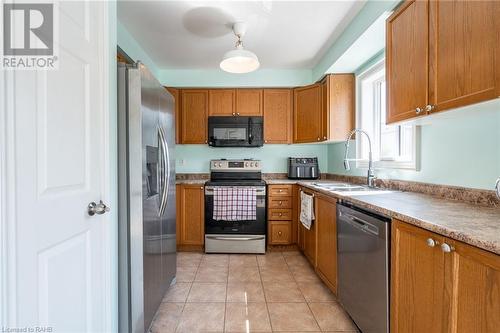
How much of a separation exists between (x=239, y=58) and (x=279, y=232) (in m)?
2.12

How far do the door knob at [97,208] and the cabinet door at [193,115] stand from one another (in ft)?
7.78

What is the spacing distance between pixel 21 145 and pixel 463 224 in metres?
1.62

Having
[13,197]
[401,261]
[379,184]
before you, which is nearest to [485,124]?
[401,261]

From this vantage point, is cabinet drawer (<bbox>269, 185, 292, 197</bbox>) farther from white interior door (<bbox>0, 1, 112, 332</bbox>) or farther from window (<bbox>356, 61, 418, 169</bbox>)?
white interior door (<bbox>0, 1, 112, 332</bbox>)

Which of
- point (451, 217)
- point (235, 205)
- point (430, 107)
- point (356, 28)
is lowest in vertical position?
point (235, 205)

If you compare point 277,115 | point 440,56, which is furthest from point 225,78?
point 440,56

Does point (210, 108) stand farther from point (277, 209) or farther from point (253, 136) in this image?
point (277, 209)

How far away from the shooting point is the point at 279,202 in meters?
3.25

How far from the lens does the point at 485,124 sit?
54.7 inches

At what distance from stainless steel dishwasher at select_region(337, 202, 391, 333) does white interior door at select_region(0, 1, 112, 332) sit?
1.45m

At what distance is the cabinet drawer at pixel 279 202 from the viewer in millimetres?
3244

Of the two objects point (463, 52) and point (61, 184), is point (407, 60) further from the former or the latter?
point (61, 184)

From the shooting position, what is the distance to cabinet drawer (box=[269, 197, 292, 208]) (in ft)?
10.6
